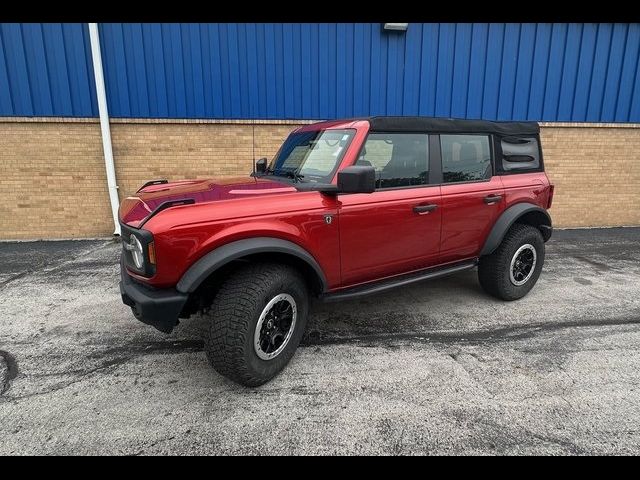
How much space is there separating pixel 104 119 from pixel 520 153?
6.68 m

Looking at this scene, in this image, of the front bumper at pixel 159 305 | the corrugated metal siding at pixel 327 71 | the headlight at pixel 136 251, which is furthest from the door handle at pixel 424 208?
the corrugated metal siding at pixel 327 71

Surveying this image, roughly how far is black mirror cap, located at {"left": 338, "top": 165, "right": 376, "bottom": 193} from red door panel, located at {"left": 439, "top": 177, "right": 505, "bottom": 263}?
1.15 metres

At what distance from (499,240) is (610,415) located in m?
1.83

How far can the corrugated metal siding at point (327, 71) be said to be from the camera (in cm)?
658

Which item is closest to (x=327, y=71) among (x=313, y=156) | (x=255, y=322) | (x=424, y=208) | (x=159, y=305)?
(x=313, y=156)

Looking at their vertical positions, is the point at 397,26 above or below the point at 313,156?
above

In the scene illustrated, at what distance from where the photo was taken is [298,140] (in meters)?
3.74

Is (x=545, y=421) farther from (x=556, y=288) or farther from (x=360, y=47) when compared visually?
(x=360, y=47)

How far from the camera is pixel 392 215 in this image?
3174 millimetres

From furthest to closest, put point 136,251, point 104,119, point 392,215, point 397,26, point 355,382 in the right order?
point 397,26 < point 104,119 < point 392,215 < point 355,382 < point 136,251

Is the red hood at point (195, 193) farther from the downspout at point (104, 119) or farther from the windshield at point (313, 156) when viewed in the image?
the downspout at point (104, 119)

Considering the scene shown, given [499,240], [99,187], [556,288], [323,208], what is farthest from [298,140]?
[99,187]

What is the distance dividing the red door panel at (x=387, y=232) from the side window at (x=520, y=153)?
118 cm

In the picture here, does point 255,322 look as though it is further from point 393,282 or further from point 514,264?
point 514,264
